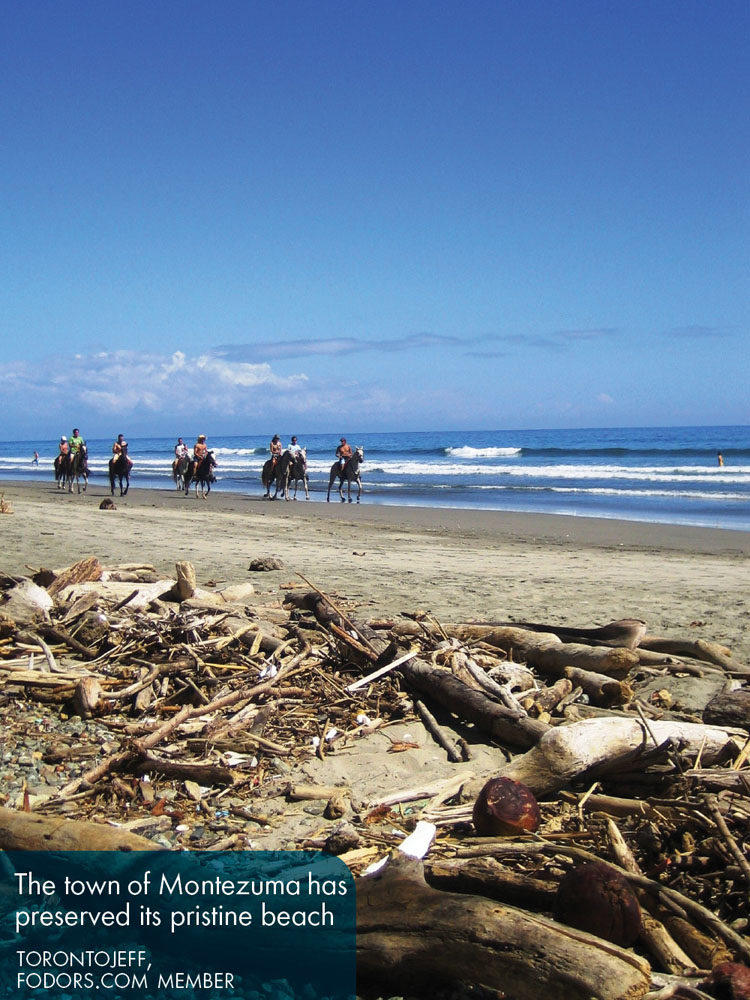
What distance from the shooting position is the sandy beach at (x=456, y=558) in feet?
28.8

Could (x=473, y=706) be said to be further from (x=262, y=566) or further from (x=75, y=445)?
(x=75, y=445)

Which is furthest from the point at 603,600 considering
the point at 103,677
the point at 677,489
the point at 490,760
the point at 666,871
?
the point at 677,489

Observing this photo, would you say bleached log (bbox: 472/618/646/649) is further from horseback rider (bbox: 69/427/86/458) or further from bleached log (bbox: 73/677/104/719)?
horseback rider (bbox: 69/427/86/458)

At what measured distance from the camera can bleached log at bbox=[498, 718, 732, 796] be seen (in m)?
3.89

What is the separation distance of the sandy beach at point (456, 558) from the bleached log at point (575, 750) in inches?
133

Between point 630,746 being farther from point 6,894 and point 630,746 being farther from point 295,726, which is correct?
point 6,894

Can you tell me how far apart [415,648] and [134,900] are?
330 centimetres

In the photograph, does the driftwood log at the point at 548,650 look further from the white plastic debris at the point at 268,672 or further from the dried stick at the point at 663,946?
the dried stick at the point at 663,946

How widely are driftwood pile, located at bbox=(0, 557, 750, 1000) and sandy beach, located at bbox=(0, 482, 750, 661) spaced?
183cm

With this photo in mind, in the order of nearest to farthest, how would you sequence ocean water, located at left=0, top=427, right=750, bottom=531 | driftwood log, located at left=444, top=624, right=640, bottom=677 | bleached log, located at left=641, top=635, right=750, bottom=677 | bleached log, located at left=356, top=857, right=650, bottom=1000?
bleached log, located at left=356, top=857, right=650, bottom=1000, driftwood log, located at left=444, top=624, right=640, bottom=677, bleached log, located at left=641, top=635, right=750, bottom=677, ocean water, located at left=0, top=427, right=750, bottom=531

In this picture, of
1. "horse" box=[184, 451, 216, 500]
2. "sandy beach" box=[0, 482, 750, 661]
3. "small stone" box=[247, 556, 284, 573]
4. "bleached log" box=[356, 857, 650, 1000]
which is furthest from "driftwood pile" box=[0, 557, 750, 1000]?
"horse" box=[184, 451, 216, 500]

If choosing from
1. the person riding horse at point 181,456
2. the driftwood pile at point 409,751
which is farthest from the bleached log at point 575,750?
the person riding horse at point 181,456

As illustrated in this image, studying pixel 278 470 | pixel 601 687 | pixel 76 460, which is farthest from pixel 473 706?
pixel 76 460

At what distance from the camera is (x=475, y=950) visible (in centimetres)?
256
